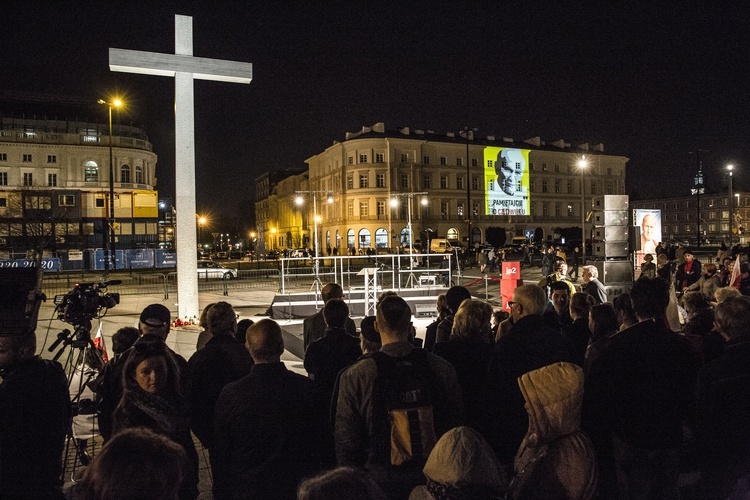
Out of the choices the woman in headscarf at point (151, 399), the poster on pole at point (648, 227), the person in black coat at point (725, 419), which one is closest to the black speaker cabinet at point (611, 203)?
the person in black coat at point (725, 419)

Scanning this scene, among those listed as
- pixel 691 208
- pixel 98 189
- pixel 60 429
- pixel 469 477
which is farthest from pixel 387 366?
pixel 691 208

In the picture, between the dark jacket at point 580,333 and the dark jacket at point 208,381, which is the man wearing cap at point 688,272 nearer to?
the dark jacket at point 580,333

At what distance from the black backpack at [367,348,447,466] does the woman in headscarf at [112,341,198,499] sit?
3.84 ft

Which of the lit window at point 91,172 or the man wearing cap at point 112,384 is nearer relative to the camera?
the man wearing cap at point 112,384

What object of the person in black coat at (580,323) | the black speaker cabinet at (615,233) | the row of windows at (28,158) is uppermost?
the row of windows at (28,158)

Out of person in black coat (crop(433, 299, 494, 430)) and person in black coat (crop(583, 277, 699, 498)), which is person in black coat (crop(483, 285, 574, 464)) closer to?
person in black coat (crop(433, 299, 494, 430))

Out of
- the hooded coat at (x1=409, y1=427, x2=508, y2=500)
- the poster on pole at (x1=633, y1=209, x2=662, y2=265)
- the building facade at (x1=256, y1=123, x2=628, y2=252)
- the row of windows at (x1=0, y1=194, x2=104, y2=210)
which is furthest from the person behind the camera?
the building facade at (x1=256, y1=123, x2=628, y2=252)

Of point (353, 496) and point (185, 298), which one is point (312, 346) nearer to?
point (353, 496)

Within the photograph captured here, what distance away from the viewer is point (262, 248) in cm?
4962

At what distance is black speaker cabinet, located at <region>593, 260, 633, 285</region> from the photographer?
1091 cm

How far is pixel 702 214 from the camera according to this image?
126 m

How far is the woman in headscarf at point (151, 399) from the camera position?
3.19 meters

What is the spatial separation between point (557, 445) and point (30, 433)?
2.58m

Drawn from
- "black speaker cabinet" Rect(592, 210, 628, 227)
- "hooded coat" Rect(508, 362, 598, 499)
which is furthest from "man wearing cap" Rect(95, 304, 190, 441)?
"black speaker cabinet" Rect(592, 210, 628, 227)
